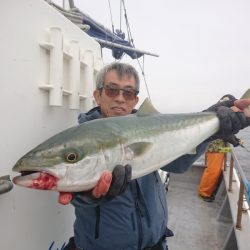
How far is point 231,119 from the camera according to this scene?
2.46 m

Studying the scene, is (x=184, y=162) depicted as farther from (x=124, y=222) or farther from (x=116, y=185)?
(x=116, y=185)

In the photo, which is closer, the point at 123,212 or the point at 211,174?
the point at 123,212

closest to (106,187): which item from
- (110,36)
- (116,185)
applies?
(116,185)

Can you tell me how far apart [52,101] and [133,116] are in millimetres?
697

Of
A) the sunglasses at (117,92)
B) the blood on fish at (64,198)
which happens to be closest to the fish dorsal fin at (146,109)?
the sunglasses at (117,92)

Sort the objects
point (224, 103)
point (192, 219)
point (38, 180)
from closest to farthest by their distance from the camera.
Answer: point (38, 180)
point (224, 103)
point (192, 219)

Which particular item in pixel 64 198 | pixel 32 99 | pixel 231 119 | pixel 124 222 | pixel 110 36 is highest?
pixel 110 36

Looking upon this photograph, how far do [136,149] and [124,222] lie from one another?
65 centimetres

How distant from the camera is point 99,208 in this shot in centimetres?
205

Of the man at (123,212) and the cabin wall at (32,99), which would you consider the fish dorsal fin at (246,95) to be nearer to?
the man at (123,212)

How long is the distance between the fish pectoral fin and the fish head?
20 centimetres

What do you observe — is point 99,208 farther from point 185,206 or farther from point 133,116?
point 185,206

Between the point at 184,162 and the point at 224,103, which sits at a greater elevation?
the point at 224,103

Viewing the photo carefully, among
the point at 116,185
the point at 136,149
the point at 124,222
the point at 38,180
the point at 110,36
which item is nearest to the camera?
the point at 38,180
